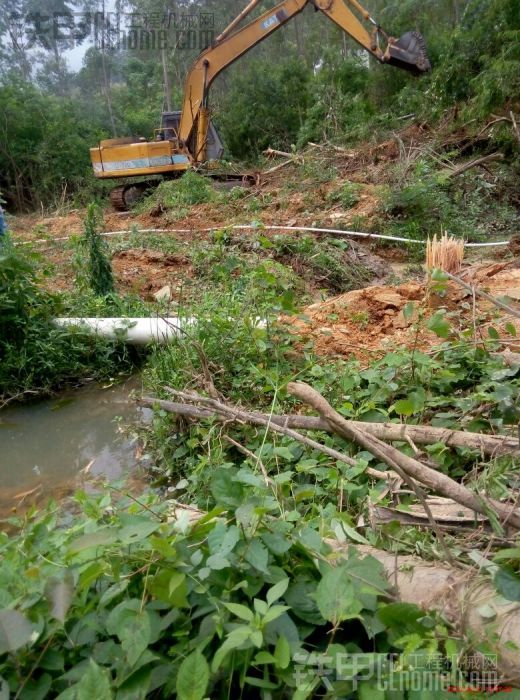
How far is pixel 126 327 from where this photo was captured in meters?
5.28

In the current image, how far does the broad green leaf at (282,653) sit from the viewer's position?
119cm

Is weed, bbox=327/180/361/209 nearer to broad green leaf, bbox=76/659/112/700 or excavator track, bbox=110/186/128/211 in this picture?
excavator track, bbox=110/186/128/211

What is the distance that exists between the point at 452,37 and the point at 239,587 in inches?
592

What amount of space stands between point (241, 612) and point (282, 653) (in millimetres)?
123

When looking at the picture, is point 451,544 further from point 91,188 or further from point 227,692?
point 91,188

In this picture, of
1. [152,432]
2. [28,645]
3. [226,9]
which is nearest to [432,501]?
[28,645]

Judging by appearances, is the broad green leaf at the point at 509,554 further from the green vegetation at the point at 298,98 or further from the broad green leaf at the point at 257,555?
the green vegetation at the point at 298,98

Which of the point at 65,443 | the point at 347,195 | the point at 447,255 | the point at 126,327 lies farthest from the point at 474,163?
the point at 65,443

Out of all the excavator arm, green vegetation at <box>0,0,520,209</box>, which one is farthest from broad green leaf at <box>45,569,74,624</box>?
the excavator arm

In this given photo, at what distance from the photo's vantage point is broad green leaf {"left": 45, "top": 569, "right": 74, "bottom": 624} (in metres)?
1.23

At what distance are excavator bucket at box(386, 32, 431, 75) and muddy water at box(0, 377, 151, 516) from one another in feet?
30.9

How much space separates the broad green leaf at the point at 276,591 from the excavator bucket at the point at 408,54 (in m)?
12.0

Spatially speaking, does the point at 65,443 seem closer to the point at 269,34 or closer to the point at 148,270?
the point at 148,270

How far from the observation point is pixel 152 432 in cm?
396
